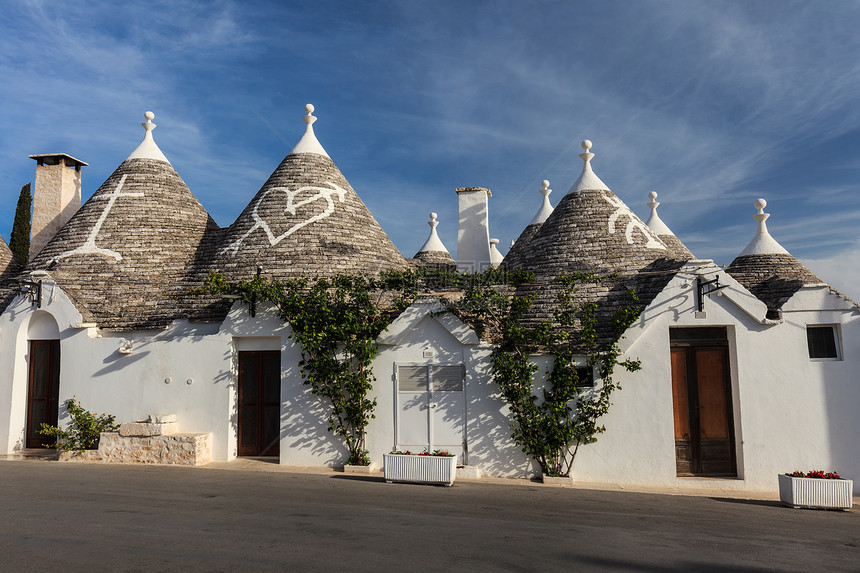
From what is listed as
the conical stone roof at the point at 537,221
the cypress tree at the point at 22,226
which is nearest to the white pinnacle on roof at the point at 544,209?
the conical stone roof at the point at 537,221

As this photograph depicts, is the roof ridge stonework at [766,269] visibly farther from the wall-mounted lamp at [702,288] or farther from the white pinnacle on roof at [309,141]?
the white pinnacle on roof at [309,141]

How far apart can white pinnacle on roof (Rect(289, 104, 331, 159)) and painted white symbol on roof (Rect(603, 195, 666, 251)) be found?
7645 millimetres

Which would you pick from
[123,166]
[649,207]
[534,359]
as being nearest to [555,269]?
[534,359]

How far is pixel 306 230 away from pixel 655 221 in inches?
518

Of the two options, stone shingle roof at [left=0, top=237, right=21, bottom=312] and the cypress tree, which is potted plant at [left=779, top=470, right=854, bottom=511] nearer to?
stone shingle roof at [left=0, top=237, right=21, bottom=312]

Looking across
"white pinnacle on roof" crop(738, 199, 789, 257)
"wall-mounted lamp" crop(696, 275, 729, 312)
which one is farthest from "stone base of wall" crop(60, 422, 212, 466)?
"white pinnacle on roof" crop(738, 199, 789, 257)

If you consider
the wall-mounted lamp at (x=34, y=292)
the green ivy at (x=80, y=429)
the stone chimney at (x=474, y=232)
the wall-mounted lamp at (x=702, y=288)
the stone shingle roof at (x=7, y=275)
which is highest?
the stone chimney at (x=474, y=232)

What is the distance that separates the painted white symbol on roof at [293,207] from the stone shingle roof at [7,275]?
208 inches

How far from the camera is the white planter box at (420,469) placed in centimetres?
962

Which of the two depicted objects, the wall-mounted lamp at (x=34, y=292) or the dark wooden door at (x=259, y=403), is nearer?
the dark wooden door at (x=259, y=403)

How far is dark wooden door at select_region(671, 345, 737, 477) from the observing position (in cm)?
1077

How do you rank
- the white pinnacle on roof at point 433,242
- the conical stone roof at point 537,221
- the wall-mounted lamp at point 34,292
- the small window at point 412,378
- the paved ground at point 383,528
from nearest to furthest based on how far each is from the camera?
the paved ground at point 383,528 → the small window at point 412,378 → the wall-mounted lamp at point 34,292 → the conical stone roof at point 537,221 → the white pinnacle on roof at point 433,242

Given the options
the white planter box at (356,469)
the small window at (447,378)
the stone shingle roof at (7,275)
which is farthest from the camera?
the stone shingle roof at (7,275)

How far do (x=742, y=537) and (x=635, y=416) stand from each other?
363cm
